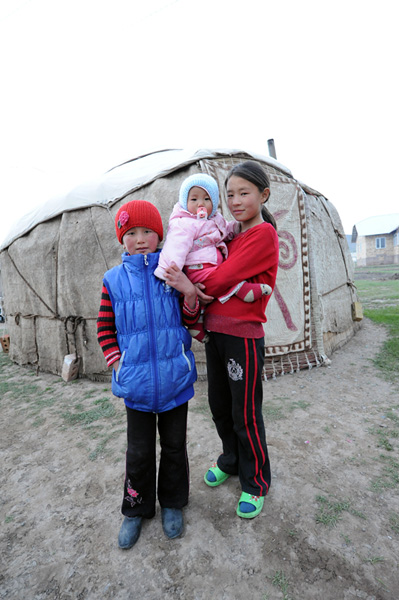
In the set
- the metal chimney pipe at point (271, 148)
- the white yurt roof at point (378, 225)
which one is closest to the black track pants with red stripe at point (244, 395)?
the metal chimney pipe at point (271, 148)

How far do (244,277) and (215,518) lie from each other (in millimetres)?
1292

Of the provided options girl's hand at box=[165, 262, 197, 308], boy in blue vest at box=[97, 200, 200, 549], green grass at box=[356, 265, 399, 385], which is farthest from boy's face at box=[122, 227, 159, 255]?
green grass at box=[356, 265, 399, 385]

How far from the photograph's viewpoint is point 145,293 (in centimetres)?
140

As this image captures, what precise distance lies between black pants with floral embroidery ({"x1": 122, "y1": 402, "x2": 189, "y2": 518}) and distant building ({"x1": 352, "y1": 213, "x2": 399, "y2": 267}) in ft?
107

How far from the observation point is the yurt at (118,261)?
12.0 ft

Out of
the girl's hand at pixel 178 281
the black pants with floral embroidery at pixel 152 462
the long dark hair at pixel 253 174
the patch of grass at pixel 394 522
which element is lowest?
the patch of grass at pixel 394 522

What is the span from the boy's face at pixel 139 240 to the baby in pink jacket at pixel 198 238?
9cm

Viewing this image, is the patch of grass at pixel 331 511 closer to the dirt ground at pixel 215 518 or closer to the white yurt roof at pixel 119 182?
the dirt ground at pixel 215 518

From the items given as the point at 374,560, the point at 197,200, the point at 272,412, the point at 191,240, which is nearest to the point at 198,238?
the point at 191,240

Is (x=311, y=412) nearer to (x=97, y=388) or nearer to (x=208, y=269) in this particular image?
(x=208, y=269)

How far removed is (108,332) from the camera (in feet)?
4.76

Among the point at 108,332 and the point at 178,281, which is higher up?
the point at 178,281

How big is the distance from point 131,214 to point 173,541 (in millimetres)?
1601

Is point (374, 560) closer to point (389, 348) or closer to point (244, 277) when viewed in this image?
point (244, 277)
